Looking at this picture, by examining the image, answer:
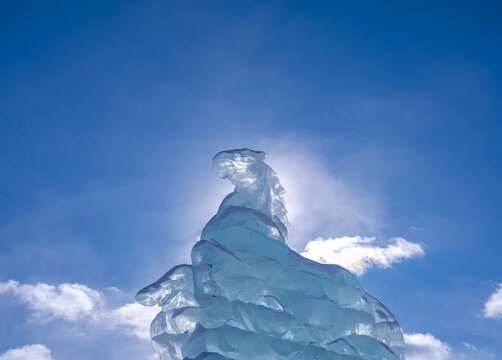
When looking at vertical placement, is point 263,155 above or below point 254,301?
above

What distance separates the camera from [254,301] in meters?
8.79

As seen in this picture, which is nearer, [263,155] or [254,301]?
[254,301]

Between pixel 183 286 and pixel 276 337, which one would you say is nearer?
pixel 276 337

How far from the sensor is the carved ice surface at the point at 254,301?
28.5 feet

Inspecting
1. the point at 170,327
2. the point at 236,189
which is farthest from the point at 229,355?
the point at 236,189

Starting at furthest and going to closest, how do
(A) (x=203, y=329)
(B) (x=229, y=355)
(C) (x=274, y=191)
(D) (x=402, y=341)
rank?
1. (C) (x=274, y=191)
2. (D) (x=402, y=341)
3. (A) (x=203, y=329)
4. (B) (x=229, y=355)

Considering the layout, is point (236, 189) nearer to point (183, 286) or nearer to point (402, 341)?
point (183, 286)

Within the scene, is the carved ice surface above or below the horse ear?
below

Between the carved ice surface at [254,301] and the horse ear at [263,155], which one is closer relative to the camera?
the carved ice surface at [254,301]

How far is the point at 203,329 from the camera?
29.4ft

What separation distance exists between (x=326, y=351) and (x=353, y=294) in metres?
1.42

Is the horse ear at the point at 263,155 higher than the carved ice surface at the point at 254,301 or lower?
higher

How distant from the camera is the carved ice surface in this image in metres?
8.67

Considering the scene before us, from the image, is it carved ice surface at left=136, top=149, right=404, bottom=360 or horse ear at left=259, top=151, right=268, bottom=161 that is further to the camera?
horse ear at left=259, top=151, right=268, bottom=161
